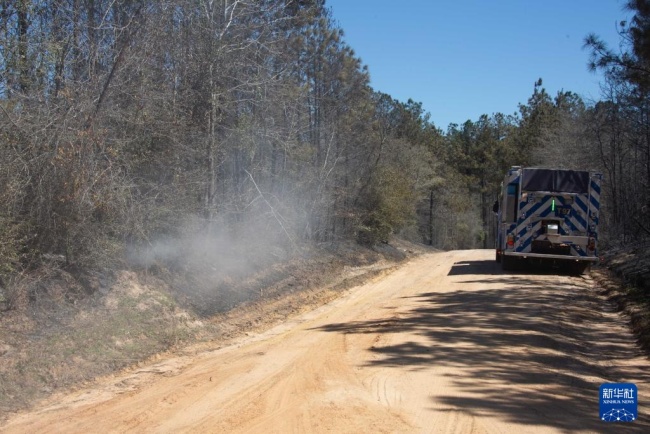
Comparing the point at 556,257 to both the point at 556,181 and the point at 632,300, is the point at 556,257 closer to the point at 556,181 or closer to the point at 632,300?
the point at 556,181

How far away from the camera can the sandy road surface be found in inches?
230

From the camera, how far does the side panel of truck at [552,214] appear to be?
1773 cm

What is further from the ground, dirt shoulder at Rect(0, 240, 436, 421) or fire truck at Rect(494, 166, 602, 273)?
fire truck at Rect(494, 166, 602, 273)

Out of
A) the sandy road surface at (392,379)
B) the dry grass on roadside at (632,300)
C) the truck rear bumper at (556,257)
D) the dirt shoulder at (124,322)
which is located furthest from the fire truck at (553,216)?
the dirt shoulder at (124,322)

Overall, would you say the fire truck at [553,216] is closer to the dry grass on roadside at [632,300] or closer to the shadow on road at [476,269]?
the dry grass on roadside at [632,300]

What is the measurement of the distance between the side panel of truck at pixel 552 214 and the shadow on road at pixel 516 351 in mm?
3862

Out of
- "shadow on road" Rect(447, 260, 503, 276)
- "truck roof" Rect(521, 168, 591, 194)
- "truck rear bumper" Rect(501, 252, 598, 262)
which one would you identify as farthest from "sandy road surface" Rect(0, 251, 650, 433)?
"shadow on road" Rect(447, 260, 503, 276)

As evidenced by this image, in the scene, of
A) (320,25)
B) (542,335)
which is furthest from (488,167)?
(542,335)

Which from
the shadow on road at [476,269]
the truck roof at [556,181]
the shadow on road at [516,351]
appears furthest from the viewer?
the shadow on road at [476,269]

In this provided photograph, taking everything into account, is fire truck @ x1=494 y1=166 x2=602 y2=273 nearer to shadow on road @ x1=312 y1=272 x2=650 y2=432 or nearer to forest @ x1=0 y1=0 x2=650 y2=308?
forest @ x1=0 y1=0 x2=650 y2=308

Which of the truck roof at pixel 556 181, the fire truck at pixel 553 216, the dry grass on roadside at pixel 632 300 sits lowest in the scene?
the dry grass on roadside at pixel 632 300

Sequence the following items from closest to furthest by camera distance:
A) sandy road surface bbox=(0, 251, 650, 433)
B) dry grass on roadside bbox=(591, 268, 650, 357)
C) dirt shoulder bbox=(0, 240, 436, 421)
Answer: sandy road surface bbox=(0, 251, 650, 433) → dirt shoulder bbox=(0, 240, 436, 421) → dry grass on roadside bbox=(591, 268, 650, 357)

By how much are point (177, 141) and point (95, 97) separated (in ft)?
8.54

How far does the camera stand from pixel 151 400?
6.74 m
